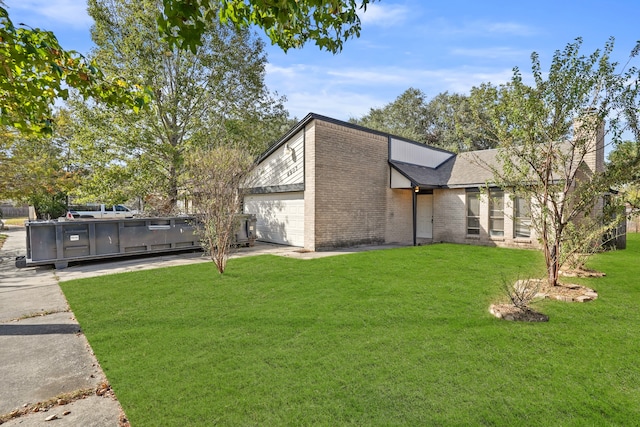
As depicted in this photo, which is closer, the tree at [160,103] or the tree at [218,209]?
the tree at [218,209]

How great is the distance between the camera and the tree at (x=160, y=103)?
15133 mm

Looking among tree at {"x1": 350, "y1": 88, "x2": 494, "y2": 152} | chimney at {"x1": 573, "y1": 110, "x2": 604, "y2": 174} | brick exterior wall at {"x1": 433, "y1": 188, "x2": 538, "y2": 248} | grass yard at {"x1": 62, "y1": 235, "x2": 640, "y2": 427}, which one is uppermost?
tree at {"x1": 350, "y1": 88, "x2": 494, "y2": 152}

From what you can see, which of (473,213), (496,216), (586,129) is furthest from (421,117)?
(586,129)

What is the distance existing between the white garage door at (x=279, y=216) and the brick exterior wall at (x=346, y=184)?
121 centimetres

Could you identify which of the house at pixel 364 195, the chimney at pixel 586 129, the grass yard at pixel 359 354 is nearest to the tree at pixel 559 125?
the chimney at pixel 586 129

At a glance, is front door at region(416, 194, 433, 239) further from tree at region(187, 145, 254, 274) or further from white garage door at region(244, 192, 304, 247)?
tree at region(187, 145, 254, 274)

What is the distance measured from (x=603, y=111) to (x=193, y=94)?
16481mm

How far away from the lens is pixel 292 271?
→ 339 inches

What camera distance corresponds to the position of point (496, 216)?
14.1 m

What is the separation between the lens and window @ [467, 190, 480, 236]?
14586 millimetres

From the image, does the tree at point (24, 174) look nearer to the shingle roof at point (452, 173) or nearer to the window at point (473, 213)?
the shingle roof at point (452, 173)

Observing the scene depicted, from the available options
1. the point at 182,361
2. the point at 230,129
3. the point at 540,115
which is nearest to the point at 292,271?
the point at 182,361

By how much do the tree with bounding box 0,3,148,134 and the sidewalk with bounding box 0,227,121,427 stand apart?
2827 mm

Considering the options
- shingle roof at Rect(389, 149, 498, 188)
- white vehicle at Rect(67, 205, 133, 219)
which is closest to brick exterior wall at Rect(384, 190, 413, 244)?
shingle roof at Rect(389, 149, 498, 188)
